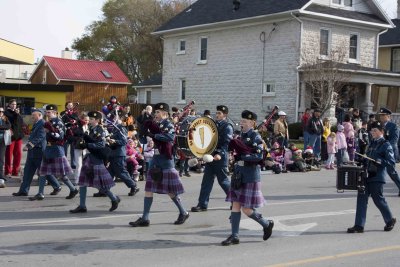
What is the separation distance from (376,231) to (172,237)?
340 cm

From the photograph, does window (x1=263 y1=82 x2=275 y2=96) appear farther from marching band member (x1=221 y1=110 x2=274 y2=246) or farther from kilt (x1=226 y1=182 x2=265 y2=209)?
kilt (x1=226 y1=182 x2=265 y2=209)

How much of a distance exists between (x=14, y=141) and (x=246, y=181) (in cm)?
893

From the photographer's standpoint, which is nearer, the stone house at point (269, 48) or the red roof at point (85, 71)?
the stone house at point (269, 48)

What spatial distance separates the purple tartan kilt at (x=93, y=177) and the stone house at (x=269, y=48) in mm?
21281

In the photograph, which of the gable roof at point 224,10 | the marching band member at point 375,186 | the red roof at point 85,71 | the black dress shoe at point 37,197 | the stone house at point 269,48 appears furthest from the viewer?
the red roof at point 85,71

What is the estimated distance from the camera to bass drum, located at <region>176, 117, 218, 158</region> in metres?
10.6

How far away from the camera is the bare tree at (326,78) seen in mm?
29234

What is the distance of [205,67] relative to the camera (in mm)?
37688

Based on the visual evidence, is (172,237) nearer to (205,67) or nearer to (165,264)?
(165,264)

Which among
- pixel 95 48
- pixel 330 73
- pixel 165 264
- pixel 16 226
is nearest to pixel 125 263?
pixel 165 264

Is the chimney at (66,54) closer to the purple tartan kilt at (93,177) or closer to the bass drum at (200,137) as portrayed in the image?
the purple tartan kilt at (93,177)

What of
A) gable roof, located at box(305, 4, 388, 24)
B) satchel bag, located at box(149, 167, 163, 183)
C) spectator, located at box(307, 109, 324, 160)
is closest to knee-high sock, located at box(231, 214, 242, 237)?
satchel bag, located at box(149, 167, 163, 183)

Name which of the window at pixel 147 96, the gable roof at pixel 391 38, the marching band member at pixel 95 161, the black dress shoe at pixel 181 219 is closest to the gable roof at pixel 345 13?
the gable roof at pixel 391 38

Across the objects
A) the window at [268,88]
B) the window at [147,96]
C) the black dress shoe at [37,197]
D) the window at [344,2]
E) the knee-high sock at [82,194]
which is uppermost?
the window at [344,2]
